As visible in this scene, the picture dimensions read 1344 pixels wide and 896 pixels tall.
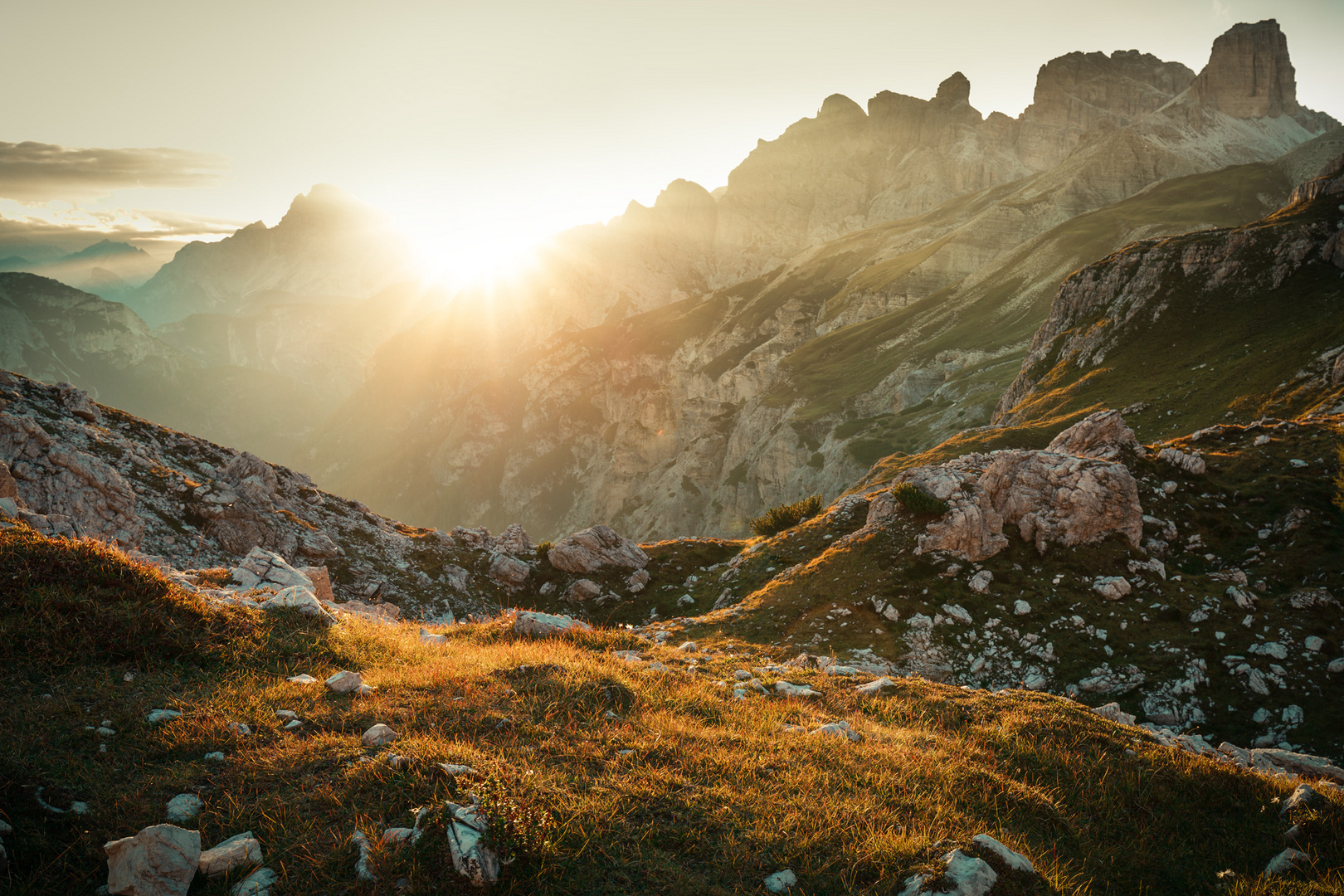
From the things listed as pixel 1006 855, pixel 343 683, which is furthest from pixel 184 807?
pixel 1006 855

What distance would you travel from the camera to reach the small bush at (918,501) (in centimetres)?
2547

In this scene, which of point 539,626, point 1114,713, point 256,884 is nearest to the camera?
point 256,884

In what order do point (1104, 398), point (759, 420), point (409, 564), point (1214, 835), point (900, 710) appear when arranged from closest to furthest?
point (1214, 835)
point (900, 710)
point (409, 564)
point (1104, 398)
point (759, 420)

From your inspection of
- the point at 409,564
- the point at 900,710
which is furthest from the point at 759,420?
the point at 900,710

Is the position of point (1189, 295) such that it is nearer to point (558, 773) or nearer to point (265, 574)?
point (558, 773)

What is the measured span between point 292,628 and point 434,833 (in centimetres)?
807

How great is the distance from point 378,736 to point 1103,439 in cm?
3261

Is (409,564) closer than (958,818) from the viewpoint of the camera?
No

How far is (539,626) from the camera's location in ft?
51.3

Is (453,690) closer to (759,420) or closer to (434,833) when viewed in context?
(434,833)

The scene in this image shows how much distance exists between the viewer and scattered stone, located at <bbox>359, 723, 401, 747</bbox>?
7.62 m

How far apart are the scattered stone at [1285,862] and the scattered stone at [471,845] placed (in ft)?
29.9

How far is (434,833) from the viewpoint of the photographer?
223 inches

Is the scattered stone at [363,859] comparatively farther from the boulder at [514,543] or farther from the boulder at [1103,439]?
the boulder at [514,543]
